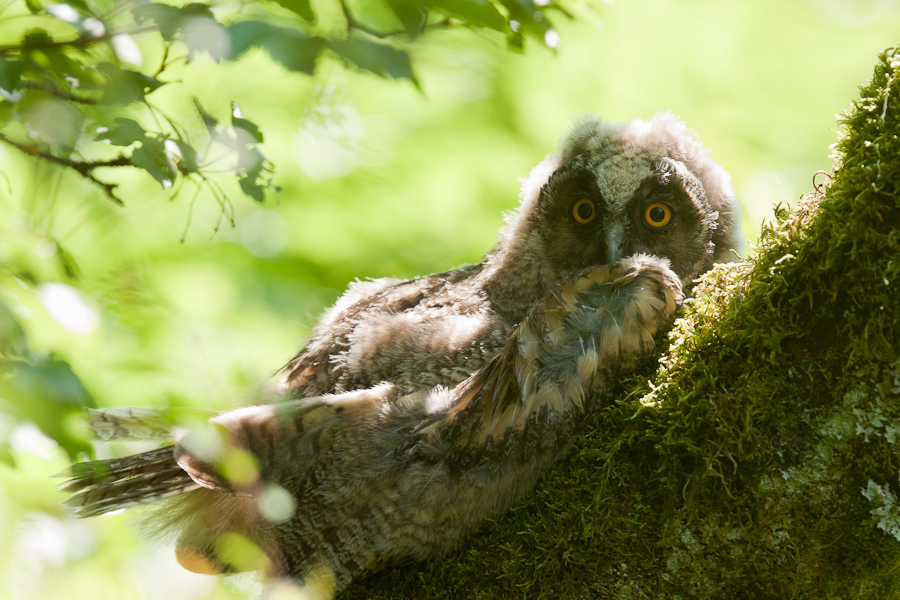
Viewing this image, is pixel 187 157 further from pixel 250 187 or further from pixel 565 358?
pixel 565 358

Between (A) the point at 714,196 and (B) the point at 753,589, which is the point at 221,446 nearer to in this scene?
(B) the point at 753,589

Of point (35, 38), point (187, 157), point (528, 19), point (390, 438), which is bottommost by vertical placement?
point (390, 438)

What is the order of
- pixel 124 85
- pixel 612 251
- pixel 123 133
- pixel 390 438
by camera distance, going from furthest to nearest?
pixel 612 251, pixel 390 438, pixel 123 133, pixel 124 85

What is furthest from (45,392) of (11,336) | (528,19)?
(528,19)

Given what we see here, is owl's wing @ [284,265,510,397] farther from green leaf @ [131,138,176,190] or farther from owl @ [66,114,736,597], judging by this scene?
green leaf @ [131,138,176,190]

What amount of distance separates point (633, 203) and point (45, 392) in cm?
215

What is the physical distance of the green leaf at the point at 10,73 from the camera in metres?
1.10

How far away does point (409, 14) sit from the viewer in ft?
3.59

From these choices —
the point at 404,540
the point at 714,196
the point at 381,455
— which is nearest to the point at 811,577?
the point at 404,540

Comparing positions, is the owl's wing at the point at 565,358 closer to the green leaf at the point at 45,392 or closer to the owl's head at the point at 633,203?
the owl's head at the point at 633,203

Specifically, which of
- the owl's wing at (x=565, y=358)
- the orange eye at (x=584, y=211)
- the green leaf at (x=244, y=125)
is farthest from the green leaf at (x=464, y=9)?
the orange eye at (x=584, y=211)

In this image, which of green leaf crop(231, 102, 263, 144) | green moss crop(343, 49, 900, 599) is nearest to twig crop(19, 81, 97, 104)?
green leaf crop(231, 102, 263, 144)

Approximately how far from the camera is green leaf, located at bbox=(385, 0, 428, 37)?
1.08 m

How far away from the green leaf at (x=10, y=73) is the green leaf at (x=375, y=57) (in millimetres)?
562
